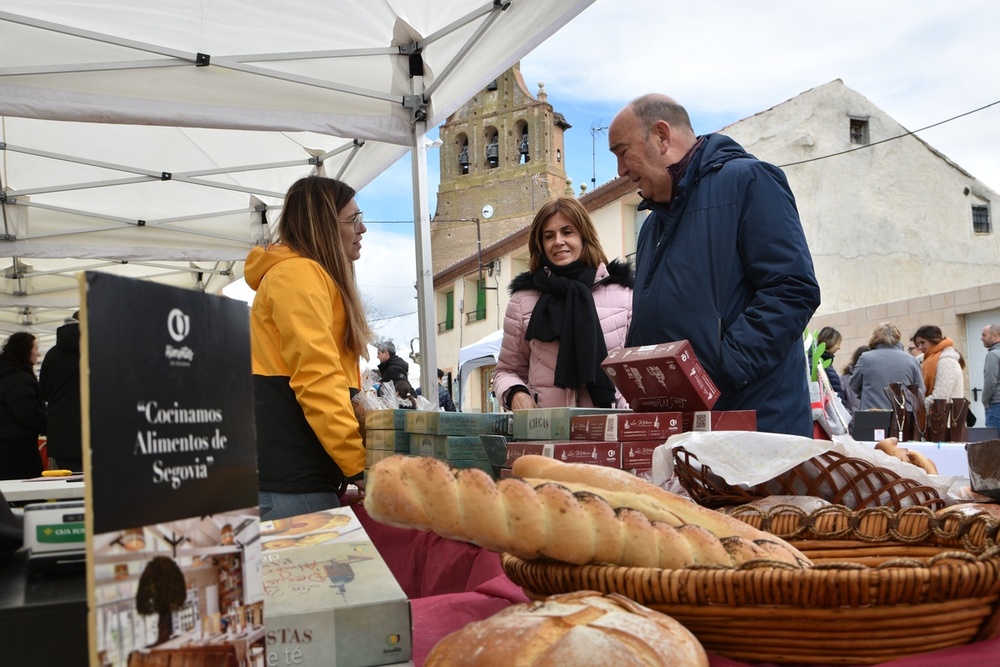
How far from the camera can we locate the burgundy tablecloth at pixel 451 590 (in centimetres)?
81

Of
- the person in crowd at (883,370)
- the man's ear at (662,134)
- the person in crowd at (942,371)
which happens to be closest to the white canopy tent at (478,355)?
the person in crowd at (883,370)

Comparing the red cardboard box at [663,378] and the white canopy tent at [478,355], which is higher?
the white canopy tent at [478,355]

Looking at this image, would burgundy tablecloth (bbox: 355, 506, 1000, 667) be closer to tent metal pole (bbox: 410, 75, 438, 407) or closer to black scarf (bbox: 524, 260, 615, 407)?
black scarf (bbox: 524, 260, 615, 407)

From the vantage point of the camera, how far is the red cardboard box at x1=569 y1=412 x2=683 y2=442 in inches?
60.6

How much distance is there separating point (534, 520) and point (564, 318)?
215cm

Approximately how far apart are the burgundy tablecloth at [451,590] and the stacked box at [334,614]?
0.24 ft

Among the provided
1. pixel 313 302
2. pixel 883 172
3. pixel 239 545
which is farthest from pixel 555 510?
pixel 883 172

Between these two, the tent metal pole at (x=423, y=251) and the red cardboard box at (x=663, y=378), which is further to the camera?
the tent metal pole at (x=423, y=251)

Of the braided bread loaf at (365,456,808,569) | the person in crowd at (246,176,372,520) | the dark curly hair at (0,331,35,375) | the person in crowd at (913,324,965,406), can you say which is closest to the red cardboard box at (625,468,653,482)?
the braided bread loaf at (365,456,808,569)

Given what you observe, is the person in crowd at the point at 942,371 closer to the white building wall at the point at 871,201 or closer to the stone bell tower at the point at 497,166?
the white building wall at the point at 871,201

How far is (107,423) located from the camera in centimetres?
51

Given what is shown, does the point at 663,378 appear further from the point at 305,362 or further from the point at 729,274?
the point at 305,362

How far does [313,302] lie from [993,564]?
177cm

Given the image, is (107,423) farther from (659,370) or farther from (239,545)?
(659,370)
